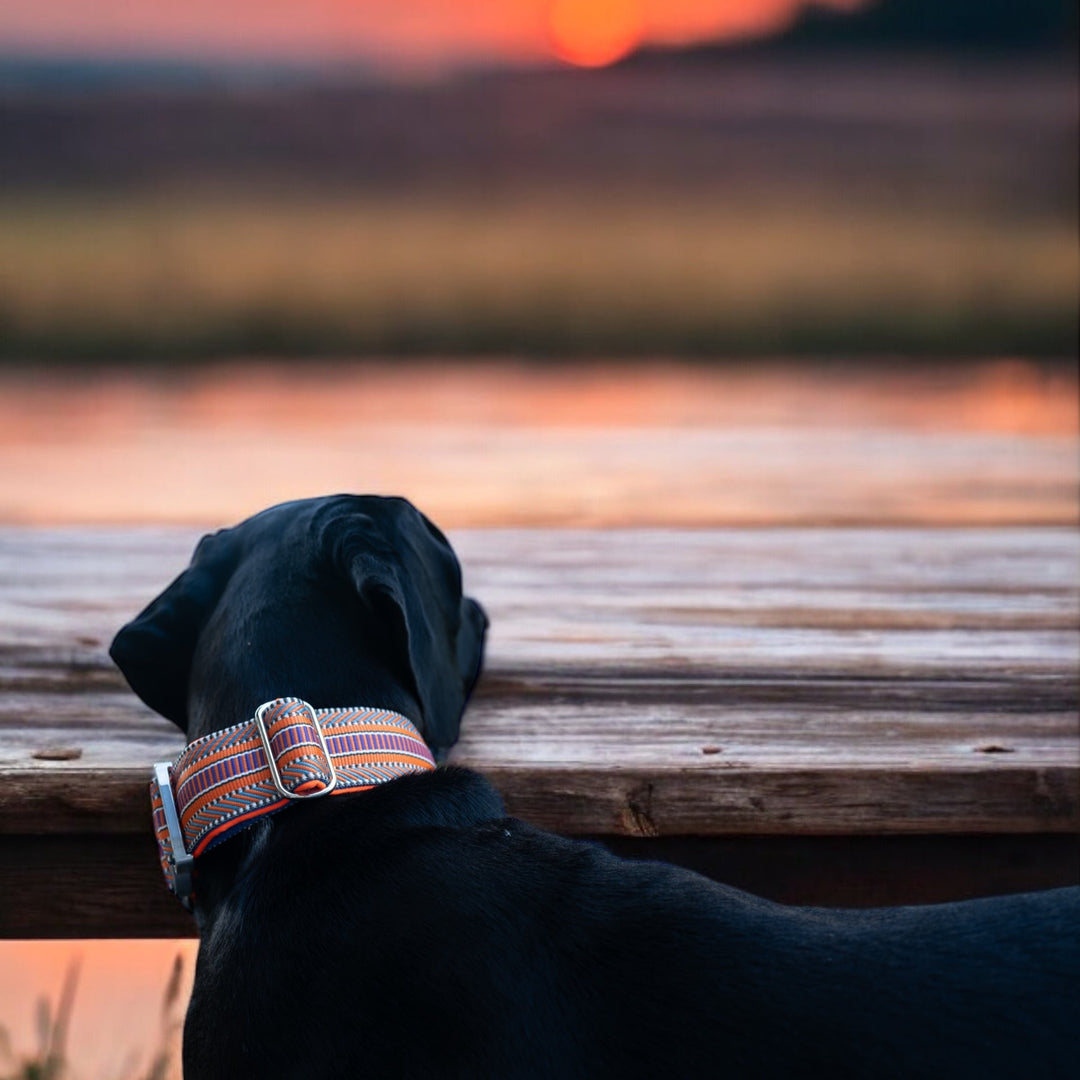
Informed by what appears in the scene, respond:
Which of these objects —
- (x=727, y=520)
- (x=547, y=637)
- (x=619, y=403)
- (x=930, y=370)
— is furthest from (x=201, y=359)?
(x=547, y=637)

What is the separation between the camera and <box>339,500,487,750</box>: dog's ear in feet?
6.68

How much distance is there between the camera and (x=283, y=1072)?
5.70ft

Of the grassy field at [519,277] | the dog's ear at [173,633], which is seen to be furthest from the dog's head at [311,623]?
the grassy field at [519,277]

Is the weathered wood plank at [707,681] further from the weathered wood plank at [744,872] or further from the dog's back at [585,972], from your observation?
the dog's back at [585,972]

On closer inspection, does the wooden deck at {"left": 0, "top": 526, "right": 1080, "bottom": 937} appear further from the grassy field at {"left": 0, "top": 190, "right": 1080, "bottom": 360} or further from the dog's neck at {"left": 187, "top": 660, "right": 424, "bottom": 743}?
the grassy field at {"left": 0, "top": 190, "right": 1080, "bottom": 360}

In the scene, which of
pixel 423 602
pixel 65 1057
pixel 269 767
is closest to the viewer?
pixel 269 767

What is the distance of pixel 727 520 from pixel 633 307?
421 inches

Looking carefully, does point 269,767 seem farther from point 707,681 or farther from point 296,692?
point 707,681

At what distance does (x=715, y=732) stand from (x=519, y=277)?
1555cm

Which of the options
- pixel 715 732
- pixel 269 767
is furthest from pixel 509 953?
pixel 715 732

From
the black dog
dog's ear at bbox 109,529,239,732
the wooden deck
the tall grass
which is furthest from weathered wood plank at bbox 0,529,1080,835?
the tall grass

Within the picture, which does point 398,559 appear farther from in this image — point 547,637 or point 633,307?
point 633,307

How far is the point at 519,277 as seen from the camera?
17766 millimetres

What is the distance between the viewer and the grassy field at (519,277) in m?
14.2
